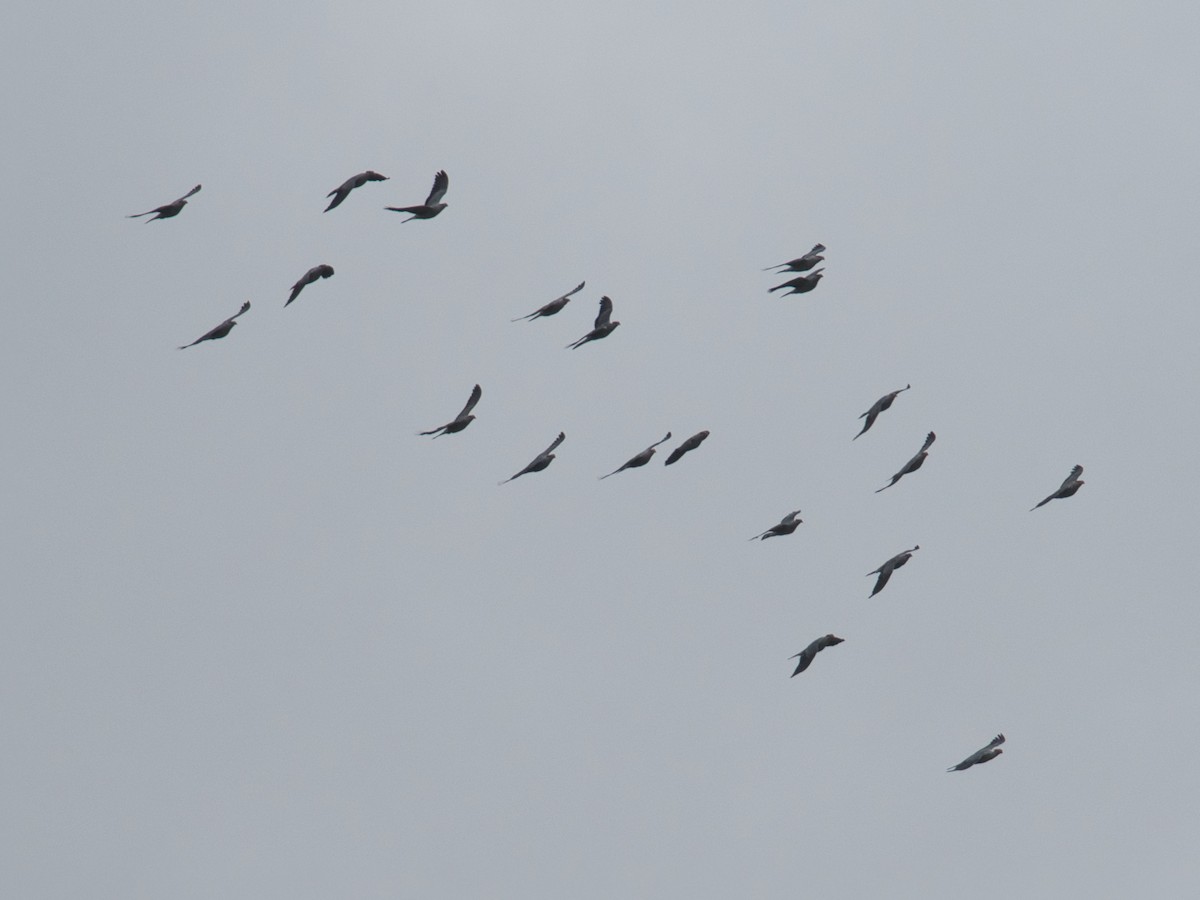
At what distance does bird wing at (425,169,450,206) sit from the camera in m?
42.4

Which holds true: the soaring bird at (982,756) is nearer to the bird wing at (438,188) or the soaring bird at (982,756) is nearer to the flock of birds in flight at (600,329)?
the flock of birds in flight at (600,329)

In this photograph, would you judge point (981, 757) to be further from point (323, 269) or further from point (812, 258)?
point (323, 269)

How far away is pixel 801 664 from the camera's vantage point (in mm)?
43844

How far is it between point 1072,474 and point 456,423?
732 inches

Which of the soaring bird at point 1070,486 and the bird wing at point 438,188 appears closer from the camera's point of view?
the bird wing at point 438,188

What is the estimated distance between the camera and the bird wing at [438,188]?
42.4m

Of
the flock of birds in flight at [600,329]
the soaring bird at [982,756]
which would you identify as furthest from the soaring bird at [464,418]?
the soaring bird at [982,756]

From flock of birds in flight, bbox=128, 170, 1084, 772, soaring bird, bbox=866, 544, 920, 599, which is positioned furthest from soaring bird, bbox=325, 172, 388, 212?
soaring bird, bbox=866, 544, 920, 599

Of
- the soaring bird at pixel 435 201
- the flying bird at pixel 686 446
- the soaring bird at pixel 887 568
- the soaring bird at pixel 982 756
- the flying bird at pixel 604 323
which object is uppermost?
Result: the soaring bird at pixel 435 201

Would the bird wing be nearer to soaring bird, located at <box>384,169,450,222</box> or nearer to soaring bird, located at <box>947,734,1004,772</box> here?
soaring bird, located at <box>384,169,450,222</box>

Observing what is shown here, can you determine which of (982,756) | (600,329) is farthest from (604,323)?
(982,756)

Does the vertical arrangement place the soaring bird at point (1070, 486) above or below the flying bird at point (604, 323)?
below

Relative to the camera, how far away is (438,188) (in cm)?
4281

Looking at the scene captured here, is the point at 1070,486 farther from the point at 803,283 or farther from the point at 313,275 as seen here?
the point at 313,275
